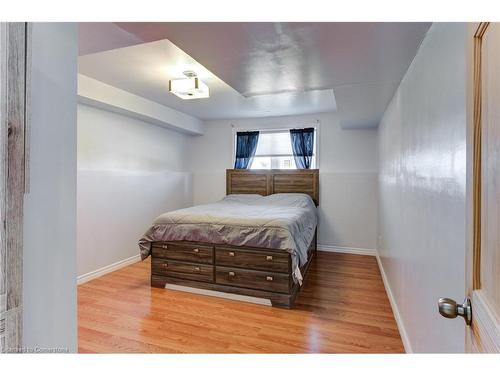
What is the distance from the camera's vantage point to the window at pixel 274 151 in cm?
462

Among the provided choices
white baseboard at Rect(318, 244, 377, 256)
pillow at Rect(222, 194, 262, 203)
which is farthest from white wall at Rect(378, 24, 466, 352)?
pillow at Rect(222, 194, 262, 203)

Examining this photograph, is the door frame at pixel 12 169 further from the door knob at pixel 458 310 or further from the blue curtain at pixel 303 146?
the blue curtain at pixel 303 146

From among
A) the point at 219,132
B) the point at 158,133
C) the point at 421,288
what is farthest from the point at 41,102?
the point at 219,132

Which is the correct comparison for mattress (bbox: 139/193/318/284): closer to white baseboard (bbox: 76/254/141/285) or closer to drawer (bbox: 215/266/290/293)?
drawer (bbox: 215/266/290/293)

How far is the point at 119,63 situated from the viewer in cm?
253

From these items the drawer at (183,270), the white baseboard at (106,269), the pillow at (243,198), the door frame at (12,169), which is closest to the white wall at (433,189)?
the door frame at (12,169)

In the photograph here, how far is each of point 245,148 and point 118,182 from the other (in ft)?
7.11

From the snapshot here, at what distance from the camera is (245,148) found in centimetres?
477

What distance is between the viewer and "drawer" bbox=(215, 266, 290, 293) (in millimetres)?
2510

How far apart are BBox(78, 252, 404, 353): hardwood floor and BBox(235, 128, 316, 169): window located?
2194 millimetres

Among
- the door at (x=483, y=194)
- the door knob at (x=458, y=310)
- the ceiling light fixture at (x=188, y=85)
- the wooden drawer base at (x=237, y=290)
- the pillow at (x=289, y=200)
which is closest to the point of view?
the door at (x=483, y=194)

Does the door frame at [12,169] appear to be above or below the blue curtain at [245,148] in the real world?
below

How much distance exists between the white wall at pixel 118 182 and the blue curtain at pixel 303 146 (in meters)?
2.16

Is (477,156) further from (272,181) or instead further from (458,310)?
(272,181)
